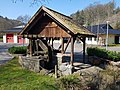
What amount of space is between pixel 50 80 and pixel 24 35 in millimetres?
5239

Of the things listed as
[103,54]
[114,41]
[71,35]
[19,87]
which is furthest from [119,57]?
[114,41]

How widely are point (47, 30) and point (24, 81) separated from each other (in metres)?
4.86

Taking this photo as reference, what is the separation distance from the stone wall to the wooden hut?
0.78 m

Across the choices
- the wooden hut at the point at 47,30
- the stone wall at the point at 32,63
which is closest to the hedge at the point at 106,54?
the wooden hut at the point at 47,30

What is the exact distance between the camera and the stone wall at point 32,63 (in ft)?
49.8

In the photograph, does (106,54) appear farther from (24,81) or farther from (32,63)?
(24,81)

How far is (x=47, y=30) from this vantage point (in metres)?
15.9

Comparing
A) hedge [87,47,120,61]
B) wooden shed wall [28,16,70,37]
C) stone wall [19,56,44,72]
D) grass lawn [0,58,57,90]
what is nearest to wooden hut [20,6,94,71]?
wooden shed wall [28,16,70,37]

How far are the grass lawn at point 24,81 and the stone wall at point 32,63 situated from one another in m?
0.48

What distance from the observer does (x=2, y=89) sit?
428 inches

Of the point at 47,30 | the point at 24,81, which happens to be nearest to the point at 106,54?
the point at 47,30

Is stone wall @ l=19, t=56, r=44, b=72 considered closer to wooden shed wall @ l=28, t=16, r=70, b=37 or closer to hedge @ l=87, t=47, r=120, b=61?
wooden shed wall @ l=28, t=16, r=70, b=37

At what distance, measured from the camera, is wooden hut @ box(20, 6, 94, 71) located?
14.5 metres

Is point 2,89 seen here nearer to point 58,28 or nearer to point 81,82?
point 81,82
